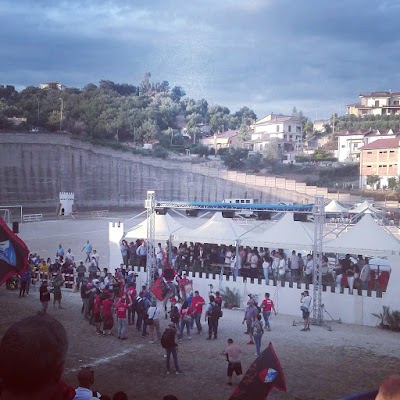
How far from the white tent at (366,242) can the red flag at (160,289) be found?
201 inches

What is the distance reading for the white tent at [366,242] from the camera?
1499 cm

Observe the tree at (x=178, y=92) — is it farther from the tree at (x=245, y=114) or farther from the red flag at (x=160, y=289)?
the red flag at (x=160, y=289)

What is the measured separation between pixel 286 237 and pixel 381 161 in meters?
49.0

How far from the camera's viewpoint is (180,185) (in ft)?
216

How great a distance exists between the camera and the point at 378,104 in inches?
3730

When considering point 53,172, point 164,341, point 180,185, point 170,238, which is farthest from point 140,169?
point 164,341

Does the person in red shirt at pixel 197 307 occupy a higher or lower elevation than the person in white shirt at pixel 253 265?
lower

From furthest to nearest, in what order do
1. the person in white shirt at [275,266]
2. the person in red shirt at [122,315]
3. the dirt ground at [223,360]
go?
the person in white shirt at [275,266] < the person in red shirt at [122,315] < the dirt ground at [223,360]

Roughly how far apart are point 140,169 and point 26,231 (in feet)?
93.7

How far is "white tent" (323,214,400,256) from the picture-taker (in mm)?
14992

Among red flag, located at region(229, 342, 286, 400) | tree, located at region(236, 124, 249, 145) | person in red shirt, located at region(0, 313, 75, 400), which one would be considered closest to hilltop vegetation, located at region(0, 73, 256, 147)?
tree, located at region(236, 124, 249, 145)

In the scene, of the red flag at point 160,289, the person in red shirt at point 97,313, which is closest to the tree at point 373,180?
the red flag at point 160,289

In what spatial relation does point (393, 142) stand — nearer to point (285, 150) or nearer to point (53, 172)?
point (285, 150)

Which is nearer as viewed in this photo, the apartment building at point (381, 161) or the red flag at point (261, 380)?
the red flag at point (261, 380)
